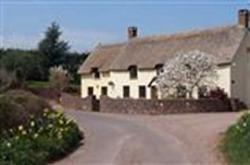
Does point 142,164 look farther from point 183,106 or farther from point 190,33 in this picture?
point 190,33

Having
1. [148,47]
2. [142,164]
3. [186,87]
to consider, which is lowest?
[142,164]

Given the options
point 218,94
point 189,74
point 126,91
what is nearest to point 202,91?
point 189,74

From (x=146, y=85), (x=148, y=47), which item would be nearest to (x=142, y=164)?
(x=146, y=85)

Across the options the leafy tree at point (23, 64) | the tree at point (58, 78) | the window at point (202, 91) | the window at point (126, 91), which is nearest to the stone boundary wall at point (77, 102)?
the window at point (126, 91)

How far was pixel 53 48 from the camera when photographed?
83.6m

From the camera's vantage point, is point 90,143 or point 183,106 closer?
point 90,143

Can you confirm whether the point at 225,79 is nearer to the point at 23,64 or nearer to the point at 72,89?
the point at 72,89

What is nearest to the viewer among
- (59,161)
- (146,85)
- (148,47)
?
(59,161)

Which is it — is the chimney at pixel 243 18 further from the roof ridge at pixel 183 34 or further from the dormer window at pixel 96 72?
the dormer window at pixel 96 72

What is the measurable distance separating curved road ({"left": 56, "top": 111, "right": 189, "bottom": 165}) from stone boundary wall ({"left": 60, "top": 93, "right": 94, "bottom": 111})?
725 inches

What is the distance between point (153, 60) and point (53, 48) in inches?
1178

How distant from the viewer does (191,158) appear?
20250 millimetres

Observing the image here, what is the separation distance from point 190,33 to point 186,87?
36.3 ft

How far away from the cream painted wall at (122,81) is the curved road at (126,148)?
1939 centimetres
